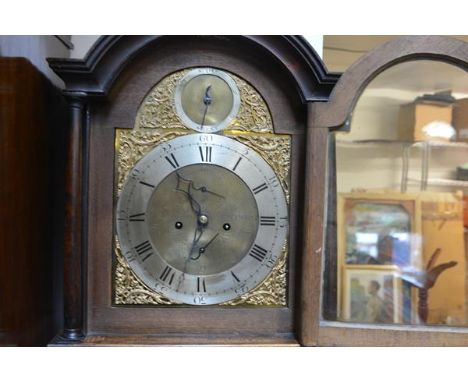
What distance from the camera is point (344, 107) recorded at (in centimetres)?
85

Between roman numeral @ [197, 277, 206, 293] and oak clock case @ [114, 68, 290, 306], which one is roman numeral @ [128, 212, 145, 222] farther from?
roman numeral @ [197, 277, 206, 293]

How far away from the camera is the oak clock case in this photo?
0.88 m

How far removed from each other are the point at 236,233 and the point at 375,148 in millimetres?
356

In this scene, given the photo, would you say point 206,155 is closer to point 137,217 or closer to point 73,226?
point 137,217

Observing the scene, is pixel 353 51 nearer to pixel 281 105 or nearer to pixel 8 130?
pixel 281 105

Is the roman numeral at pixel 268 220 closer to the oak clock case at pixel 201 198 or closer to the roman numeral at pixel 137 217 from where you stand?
the oak clock case at pixel 201 198

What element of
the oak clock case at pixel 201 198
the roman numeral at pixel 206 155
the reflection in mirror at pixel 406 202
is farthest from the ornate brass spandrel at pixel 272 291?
the roman numeral at pixel 206 155

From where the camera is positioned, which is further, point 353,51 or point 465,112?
point 353,51

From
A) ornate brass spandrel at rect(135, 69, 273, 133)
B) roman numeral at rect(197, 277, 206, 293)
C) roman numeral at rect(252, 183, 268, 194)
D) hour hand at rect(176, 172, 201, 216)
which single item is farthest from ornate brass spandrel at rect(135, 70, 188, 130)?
roman numeral at rect(197, 277, 206, 293)

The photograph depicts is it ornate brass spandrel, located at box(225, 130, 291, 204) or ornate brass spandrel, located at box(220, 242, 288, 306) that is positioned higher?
ornate brass spandrel, located at box(225, 130, 291, 204)

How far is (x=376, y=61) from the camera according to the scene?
2.76 ft

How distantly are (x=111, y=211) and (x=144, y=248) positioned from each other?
103 millimetres

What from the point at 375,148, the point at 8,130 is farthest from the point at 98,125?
the point at 375,148

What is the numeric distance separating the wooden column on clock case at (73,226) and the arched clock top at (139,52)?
0.04 metres
